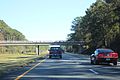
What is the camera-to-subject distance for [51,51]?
5962 cm

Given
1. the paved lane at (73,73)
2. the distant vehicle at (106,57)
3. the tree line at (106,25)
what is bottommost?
the paved lane at (73,73)

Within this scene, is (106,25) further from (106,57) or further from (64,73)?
(64,73)

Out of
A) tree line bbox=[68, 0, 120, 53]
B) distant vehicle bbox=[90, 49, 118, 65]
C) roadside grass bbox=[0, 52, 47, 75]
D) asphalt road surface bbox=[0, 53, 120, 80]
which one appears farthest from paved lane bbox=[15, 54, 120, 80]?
tree line bbox=[68, 0, 120, 53]

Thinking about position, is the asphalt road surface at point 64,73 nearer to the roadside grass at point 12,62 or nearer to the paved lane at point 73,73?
the paved lane at point 73,73

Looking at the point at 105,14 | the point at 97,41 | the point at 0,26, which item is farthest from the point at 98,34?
the point at 0,26

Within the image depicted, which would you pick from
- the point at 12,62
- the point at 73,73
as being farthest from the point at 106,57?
the point at 12,62

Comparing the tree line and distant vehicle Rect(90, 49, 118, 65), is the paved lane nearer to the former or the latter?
distant vehicle Rect(90, 49, 118, 65)

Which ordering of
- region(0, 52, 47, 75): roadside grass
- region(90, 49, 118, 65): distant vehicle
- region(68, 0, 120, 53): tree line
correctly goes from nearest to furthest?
region(0, 52, 47, 75): roadside grass → region(90, 49, 118, 65): distant vehicle → region(68, 0, 120, 53): tree line

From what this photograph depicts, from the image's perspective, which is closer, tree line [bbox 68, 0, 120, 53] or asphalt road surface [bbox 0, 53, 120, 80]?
asphalt road surface [bbox 0, 53, 120, 80]

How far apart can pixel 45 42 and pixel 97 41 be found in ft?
152

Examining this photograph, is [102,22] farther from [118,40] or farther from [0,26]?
[0,26]

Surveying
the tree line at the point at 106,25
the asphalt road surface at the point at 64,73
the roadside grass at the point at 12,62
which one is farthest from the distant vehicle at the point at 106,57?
the tree line at the point at 106,25

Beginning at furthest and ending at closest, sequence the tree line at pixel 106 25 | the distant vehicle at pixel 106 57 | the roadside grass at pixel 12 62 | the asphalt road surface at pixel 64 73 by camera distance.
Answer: the tree line at pixel 106 25 → the distant vehicle at pixel 106 57 → the roadside grass at pixel 12 62 → the asphalt road surface at pixel 64 73

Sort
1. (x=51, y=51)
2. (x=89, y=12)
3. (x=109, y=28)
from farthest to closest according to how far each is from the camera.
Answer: (x=89, y=12), (x=109, y=28), (x=51, y=51)
